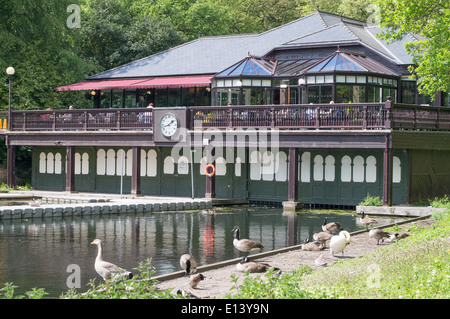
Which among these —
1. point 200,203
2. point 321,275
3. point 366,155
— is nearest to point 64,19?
point 200,203

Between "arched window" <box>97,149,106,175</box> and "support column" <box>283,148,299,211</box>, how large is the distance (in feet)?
41.6

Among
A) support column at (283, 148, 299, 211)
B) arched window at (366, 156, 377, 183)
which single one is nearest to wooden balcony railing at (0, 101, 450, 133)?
support column at (283, 148, 299, 211)

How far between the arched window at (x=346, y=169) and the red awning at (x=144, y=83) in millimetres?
10802

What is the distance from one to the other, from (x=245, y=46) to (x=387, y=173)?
18.7 metres

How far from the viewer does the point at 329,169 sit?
36062 millimetres

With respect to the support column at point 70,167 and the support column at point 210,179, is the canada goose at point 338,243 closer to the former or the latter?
the support column at point 210,179

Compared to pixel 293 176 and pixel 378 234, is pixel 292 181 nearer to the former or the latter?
pixel 293 176

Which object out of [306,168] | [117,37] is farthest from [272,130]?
[117,37]

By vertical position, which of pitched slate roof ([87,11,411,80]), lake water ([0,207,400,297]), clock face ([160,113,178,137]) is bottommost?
lake water ([0,207,400,297])

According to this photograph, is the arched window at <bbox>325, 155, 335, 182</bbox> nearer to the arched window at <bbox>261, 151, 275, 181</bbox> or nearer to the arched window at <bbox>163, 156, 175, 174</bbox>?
the arched window at <bbox>261, 151, 275, 181</bbox>

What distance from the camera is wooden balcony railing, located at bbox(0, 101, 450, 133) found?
3241 cm

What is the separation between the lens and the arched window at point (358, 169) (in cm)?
3512

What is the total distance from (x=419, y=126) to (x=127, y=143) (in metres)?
14.6

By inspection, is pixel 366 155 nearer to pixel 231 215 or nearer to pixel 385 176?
pixel 385 176
